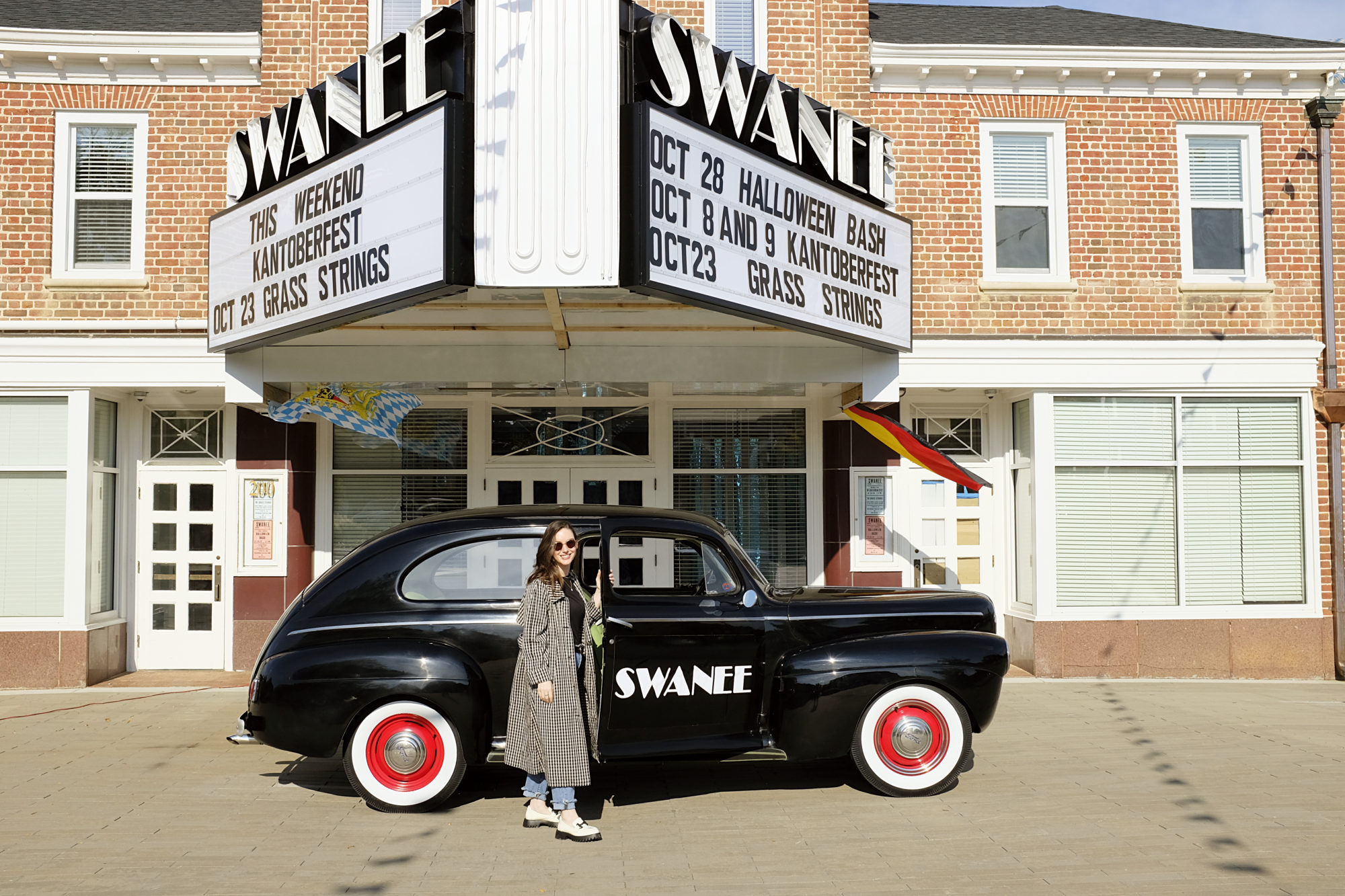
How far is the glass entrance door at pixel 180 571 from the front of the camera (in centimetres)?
1156

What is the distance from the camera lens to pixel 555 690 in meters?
5.77

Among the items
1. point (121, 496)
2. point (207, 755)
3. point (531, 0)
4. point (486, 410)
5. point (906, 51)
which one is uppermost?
point (906, 51)

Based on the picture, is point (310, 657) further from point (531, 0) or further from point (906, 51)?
point (906, 51)

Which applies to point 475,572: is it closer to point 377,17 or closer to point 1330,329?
point 377,17

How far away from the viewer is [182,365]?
1073cm

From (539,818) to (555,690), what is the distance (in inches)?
30.9

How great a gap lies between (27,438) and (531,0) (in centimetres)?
739

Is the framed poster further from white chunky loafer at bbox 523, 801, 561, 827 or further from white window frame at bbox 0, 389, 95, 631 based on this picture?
white chunky loafer at bbox 523, 801, 561, 827

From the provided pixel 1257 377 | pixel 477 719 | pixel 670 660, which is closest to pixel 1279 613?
pixel 1257 377

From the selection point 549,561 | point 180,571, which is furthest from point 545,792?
point 180,571

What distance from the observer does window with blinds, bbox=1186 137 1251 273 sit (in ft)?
38.3

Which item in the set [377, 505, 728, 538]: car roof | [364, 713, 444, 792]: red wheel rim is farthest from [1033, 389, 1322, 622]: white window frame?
[364, 713, 444, 792]: red wheel rim

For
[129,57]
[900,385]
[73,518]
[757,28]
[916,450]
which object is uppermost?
[757,28]

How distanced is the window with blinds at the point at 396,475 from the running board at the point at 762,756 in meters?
6.19
